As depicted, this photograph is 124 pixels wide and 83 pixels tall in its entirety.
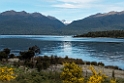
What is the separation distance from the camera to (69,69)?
18922 mm

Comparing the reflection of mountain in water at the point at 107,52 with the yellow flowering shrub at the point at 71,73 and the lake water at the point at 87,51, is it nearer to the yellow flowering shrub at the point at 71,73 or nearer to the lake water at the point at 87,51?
the lake water at the point at 87,51

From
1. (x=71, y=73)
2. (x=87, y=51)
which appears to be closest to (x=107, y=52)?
(x=87, y=51)

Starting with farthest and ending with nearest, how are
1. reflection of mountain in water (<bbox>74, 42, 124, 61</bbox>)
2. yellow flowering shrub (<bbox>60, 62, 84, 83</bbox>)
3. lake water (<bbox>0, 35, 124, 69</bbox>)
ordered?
reflection of mountain in water (<bbox>74, 42, 124, 61</bbox>)
lake water (<bbox>0, 35, 124, 69</bbox>)
yellow flowering shrub (<bbox>60, 62, 84, 83</bbox>)

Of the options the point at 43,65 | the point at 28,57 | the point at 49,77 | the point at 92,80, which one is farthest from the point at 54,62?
the point at 92,80

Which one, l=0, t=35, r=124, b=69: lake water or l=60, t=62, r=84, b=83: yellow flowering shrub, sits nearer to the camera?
l=60, t=62, r=84, b=83: yellow flowering shrub

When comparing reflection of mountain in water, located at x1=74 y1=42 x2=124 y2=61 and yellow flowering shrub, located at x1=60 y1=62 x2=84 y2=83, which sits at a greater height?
yellow flowering shrub, located at x1=60 y1=62 x2=84 y2=83

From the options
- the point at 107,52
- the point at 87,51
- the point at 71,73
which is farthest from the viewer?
the point at 87,51

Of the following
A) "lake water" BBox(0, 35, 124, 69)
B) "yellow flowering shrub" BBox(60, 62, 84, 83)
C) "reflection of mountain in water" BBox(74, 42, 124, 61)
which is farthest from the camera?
"reflection of mountain in water" BBox(74, 42, 124, 61)

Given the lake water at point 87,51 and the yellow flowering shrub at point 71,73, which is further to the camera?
the lake water at point 87,51

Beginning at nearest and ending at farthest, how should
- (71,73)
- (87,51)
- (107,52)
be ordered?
1. (71,73)
2. (107,52)
3. (87,51)

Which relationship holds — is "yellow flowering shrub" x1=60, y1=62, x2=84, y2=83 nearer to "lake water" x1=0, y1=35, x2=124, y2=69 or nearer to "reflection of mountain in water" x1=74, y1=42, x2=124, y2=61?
"lake water" x1=0, y1=35, x2=124, y2=69

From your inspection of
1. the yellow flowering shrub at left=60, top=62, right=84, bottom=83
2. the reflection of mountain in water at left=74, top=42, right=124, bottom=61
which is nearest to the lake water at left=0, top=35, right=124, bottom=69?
the reflection of mountain in water at left=74, top=42, right=124, bottom=61

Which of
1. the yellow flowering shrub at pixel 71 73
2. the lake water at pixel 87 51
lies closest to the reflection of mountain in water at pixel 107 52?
the lake water at pixel 87 51

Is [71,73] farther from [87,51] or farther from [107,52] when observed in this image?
[87,51]
